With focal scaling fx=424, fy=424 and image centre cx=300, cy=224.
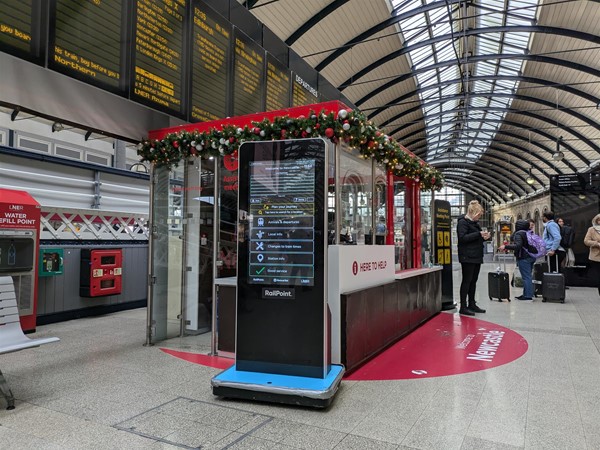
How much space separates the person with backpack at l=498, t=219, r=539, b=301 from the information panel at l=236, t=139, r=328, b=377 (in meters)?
5.83

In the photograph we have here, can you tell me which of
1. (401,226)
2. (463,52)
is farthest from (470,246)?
(463,52)

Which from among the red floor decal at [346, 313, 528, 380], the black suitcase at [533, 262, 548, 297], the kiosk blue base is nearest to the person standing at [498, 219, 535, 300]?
the black suitcase at [533, 262, 548, 297]

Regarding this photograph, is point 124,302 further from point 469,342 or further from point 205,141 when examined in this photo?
point 469,342

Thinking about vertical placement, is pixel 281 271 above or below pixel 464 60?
below

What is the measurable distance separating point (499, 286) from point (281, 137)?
229 inches

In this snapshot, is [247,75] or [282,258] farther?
[247,75]

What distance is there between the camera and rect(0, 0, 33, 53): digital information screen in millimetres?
2943

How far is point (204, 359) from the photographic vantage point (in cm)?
408

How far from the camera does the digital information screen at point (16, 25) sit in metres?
2.94

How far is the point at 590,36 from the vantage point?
40.9ft

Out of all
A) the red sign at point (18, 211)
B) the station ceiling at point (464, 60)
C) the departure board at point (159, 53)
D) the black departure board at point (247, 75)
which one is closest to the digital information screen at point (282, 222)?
the departure board at point (159, 53)

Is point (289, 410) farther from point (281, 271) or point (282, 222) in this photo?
point (282, 222)

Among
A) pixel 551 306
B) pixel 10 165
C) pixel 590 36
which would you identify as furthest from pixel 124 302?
pixel 590 36

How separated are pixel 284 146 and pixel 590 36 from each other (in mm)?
13633
